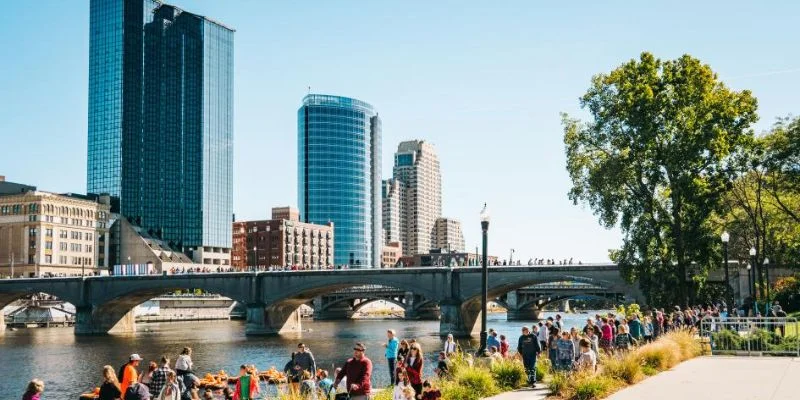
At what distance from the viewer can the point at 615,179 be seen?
49.3m

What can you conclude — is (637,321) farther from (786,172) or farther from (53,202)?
(53,202)

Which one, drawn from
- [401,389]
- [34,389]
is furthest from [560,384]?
[34,389]

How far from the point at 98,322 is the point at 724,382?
98.3 meters

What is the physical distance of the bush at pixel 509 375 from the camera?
76.9ft

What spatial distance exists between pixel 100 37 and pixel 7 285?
9326 cm

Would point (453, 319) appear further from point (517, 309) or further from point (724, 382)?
point (724, 382)

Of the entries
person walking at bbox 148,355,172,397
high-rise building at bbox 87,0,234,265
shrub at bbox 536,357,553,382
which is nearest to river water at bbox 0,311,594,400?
shrub at bbox 536,357,553,382

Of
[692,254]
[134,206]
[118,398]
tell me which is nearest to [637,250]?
[692,254]

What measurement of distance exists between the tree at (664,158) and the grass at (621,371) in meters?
20.3

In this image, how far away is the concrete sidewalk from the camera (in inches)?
786

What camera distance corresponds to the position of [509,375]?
23625 mm

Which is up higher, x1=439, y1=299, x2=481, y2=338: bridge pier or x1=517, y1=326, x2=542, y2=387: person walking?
x1=517, y1=326, x2=542, y2=387: person walking

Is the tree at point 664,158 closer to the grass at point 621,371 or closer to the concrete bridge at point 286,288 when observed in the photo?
the grass at point 621,371

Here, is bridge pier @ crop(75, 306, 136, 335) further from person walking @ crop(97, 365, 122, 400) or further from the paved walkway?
the paved walkway
